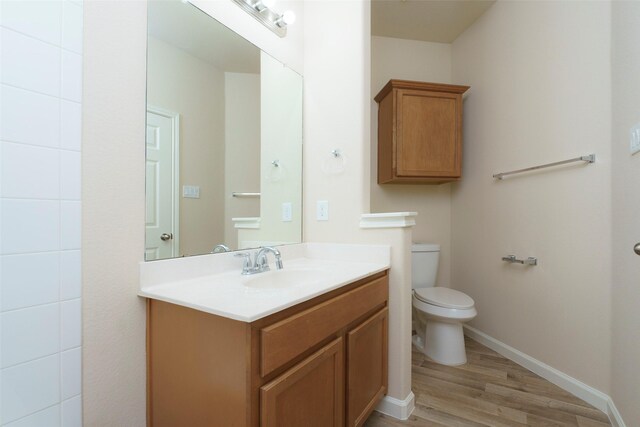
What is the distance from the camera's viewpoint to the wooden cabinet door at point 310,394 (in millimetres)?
761

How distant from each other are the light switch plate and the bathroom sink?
0.42 metres

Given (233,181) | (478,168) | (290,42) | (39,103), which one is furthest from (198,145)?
(478,168)

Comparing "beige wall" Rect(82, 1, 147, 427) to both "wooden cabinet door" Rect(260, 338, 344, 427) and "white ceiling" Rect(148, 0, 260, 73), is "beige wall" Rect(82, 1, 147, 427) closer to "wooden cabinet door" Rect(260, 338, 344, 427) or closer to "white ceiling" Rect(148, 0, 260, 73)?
"white ceiling" Rect(148, 0, 260, 73)

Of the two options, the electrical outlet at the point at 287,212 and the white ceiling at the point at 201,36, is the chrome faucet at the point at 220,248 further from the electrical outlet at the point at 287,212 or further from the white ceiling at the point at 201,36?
the white ceiling at the point at 201,36

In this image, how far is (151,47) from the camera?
100 centimetres

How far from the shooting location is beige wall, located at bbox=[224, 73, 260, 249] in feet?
4.39

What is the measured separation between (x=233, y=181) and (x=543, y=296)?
2.04 meters

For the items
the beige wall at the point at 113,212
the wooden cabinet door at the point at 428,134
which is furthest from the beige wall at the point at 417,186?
the beige wall at the point at 113,212

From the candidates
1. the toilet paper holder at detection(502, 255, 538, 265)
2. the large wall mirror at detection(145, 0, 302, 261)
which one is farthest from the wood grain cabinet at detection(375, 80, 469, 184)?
the large wall mirror at detection(145, 0, 302, 261)

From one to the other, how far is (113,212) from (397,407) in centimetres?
157

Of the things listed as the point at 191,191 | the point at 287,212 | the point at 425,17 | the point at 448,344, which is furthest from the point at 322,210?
the point at 425,17

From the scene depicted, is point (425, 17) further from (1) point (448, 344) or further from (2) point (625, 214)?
(1) point (448, 344)

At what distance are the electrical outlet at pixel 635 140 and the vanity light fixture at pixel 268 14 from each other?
5.49 ft

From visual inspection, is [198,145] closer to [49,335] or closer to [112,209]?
[112,209]
